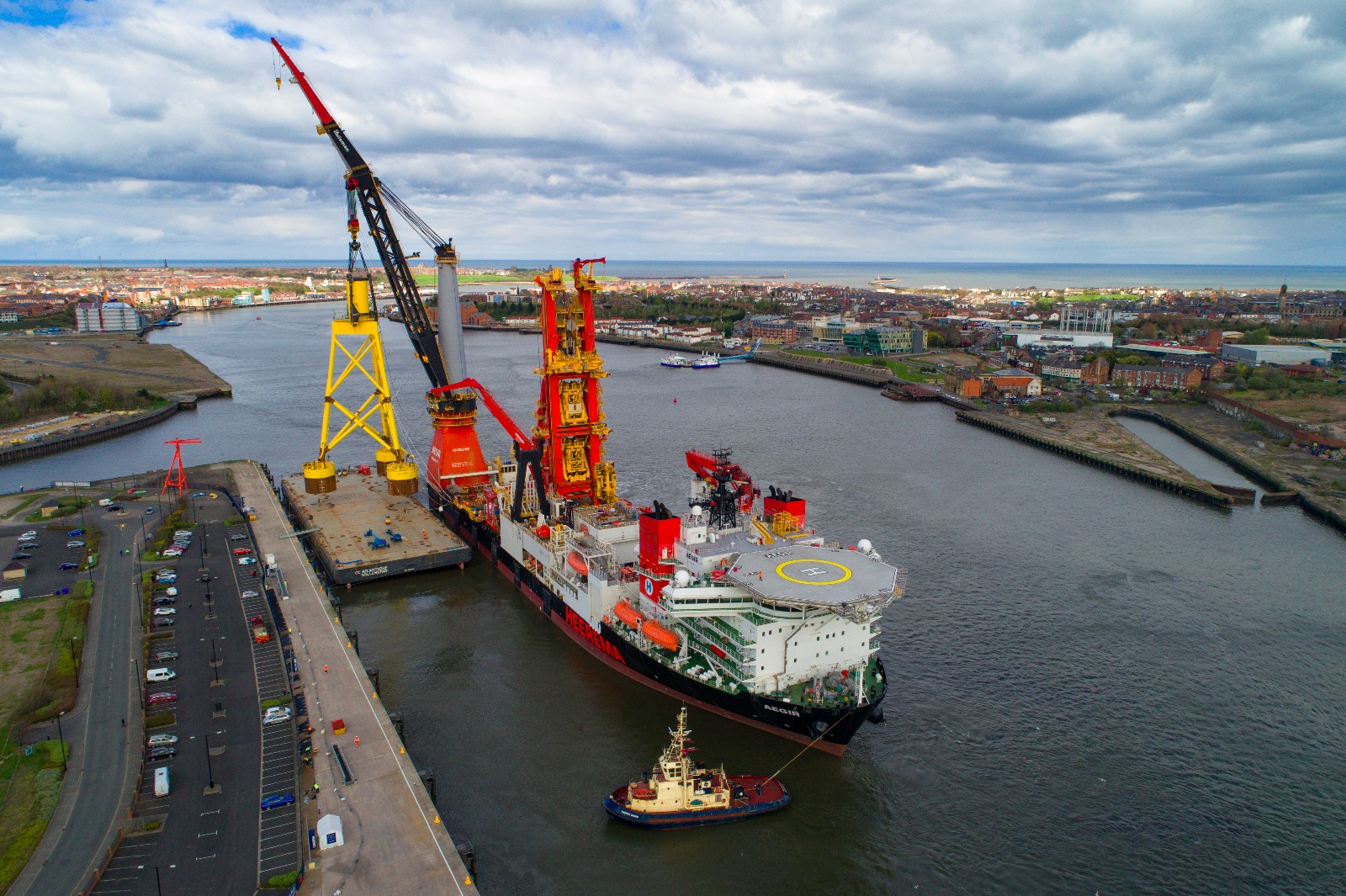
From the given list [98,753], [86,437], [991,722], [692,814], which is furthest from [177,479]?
[991,722]

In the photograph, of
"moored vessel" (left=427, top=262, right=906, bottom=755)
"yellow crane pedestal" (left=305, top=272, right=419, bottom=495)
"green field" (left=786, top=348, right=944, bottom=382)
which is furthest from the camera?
"green field" (left=786, top=348, right=944, bottom=382)

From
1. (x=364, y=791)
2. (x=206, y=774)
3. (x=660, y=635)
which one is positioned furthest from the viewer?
(x=660, y=635)

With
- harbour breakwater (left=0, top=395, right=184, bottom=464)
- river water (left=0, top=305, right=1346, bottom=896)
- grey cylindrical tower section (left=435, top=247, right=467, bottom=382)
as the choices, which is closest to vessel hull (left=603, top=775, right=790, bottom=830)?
river water (left=0, top=305, right=1346, bottom=896)

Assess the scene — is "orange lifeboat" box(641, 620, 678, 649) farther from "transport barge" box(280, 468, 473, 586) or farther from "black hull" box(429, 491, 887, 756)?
"transport barge" box(280, 468, 473, 586)

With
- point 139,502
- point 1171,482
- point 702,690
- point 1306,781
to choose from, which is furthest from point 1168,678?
point 139,502

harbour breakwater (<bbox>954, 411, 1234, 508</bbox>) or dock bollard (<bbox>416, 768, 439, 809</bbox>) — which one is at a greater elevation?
harbour breakwater (<bbox>954, 411, 1234, 508</bbox>)

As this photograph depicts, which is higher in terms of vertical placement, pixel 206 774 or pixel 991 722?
pixel 206 774

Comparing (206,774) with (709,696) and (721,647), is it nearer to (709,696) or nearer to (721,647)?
(709,696)
